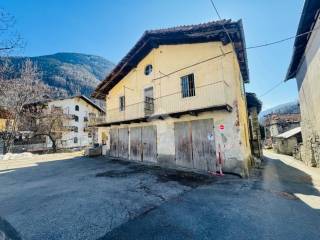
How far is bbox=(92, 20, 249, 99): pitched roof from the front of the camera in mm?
9258

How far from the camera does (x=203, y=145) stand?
9.86 meters

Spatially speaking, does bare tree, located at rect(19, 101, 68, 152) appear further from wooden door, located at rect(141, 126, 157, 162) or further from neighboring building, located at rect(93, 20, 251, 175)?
wooden door, located at rect(141, 126, 157, 162)

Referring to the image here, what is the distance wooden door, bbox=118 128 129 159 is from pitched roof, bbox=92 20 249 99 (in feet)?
16.0

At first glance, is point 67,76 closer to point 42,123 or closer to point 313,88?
point 42,123

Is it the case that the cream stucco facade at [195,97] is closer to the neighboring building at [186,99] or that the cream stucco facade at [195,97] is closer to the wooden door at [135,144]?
the neighboring building at [186,99]

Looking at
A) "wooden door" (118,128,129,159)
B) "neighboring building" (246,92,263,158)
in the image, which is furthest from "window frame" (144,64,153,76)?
"neighboring building" (246,92,263,158)

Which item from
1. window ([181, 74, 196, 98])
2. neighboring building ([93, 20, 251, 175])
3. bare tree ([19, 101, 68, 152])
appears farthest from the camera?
bare tree ([19, 101, 68, 152])

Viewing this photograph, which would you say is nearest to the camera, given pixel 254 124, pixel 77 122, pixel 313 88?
pixel 313 88

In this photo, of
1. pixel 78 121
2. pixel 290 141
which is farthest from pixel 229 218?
pixel 78 121

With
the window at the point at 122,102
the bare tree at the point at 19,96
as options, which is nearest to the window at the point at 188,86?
the window at the point at 122,102

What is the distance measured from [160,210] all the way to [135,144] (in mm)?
9348

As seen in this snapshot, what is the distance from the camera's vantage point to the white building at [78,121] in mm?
33562

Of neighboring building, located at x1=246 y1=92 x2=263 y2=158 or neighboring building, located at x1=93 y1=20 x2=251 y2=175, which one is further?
neighboring building, located at x1=246 y1=92 x2=263 y2=158

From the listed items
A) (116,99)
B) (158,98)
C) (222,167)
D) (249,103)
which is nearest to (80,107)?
(116,99)
